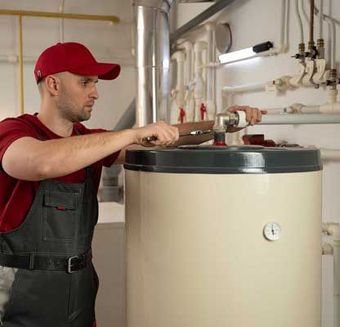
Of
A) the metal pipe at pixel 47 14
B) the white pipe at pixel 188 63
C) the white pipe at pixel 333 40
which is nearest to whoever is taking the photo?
the white pipe at pixel 333 40

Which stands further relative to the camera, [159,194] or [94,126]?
[94,126]

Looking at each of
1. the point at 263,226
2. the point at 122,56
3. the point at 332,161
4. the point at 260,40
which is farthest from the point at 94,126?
the point at 263,226

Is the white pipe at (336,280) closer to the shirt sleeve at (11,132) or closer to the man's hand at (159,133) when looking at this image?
the man's hand at (159,133)

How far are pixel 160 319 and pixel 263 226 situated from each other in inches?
12.9

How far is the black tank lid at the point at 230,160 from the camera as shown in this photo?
114cm

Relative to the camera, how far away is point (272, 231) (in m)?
1.18

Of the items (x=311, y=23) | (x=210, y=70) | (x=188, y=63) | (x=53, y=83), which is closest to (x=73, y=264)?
(x=53, y=83)

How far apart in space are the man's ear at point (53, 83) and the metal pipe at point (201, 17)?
4.53 feet

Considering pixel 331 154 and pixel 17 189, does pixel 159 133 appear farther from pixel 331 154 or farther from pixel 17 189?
pixel 331 154

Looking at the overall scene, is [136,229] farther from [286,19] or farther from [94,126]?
[94,126]

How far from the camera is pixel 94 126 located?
4223mm

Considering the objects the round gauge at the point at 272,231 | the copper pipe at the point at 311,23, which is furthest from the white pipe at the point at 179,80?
the round gauge at the point at 272,231

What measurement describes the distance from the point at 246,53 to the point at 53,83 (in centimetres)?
117

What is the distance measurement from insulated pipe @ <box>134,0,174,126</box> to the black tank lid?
1201 mm
